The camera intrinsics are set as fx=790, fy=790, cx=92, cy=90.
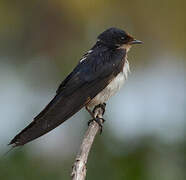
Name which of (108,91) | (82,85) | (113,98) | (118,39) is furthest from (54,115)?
(113,98)

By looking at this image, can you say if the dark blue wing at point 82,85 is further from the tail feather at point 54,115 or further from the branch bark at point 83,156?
the branch bark at point 83,156

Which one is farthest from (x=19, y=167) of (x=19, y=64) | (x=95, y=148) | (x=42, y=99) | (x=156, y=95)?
(x=19, y=64)

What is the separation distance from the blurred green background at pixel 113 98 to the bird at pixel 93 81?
4.20 feet

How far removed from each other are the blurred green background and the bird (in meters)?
1.28

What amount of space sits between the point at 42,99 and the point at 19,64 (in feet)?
5.34

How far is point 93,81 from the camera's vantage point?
6.11m

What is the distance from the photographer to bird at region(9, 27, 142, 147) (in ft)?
19.3

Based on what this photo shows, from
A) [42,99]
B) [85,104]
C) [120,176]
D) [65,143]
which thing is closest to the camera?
[85,104]

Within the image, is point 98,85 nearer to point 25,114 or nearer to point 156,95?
point 25,114

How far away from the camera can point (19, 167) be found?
7.42m

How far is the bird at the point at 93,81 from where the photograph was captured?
5.89 m

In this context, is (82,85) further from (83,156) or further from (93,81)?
(83,156)

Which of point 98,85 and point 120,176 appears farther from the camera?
point 120,176

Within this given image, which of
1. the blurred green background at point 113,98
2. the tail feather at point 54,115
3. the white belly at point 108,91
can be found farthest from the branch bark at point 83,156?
the blurred green background at point 113,98
